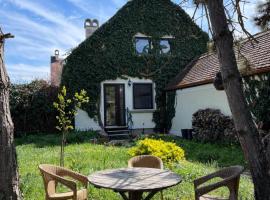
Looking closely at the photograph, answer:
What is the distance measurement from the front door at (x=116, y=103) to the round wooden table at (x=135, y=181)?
1444 centimetres

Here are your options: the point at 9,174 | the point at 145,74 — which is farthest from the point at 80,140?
the point at 9,174

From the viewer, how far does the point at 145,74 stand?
66.8ft

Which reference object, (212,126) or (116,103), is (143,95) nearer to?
(116,103)

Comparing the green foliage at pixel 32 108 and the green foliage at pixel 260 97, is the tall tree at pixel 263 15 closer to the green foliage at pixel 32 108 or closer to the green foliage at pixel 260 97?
the green foliage at pixel 260 97

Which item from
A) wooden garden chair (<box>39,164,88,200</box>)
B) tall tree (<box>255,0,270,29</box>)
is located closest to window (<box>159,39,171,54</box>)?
wooden garden chair (<box>39,164,88,200</box>)

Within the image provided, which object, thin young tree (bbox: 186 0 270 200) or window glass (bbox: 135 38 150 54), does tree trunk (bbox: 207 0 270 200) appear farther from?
window glass (bbox: 135 38 150 54)

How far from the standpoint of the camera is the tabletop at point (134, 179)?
4.49 m

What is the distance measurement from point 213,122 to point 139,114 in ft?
17.9

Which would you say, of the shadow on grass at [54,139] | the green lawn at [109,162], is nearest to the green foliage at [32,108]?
the shadow on grass at [54,139]

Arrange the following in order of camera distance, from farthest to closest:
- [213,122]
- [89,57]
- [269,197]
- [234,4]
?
[89,57] < [213,122] < [234,4] < [269,197]

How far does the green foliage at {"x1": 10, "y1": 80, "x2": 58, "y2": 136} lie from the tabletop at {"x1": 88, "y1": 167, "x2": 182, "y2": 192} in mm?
13736

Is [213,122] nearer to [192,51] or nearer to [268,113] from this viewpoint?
[268,113]

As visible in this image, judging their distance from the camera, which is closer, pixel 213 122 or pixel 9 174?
pixel 9 174

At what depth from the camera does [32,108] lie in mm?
18391
